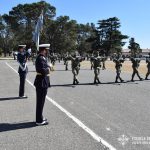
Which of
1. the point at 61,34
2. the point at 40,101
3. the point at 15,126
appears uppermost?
the point at 61,34

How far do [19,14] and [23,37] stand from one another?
10.2 m

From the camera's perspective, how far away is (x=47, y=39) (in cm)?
9212

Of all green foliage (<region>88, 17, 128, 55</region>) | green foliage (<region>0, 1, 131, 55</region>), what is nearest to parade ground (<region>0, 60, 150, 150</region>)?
green foliage (<region>0, 1, 131, 55</region>)

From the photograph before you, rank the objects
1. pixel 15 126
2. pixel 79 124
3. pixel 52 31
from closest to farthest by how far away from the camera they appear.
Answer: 1. pixel 15 126
2. pixel 79 124
3. pixel 52 31

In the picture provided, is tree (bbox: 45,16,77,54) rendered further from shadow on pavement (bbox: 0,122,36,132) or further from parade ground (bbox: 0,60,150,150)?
shadow on pavement (bbox: 0,122,36,132)

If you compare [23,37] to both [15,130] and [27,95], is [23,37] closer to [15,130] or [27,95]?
[27,95]

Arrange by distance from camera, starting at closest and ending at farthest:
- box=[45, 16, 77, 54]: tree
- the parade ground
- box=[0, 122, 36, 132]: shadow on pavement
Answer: the parade ground < box=[0, 122, 36, 132]: shadow on pavement < box=[45, 16, 77, 54]: tree

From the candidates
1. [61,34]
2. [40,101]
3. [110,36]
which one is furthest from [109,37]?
[40,101]

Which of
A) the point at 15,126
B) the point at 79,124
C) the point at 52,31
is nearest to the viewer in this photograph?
the point at 15,126

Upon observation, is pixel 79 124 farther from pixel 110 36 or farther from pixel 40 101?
pixel 110 36

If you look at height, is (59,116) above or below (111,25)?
below

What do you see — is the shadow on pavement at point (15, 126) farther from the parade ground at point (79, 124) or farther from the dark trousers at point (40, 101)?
the dark trousers at point (40, 101)

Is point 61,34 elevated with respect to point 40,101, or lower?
elevated

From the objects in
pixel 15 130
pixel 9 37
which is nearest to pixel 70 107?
pixel 15 130
